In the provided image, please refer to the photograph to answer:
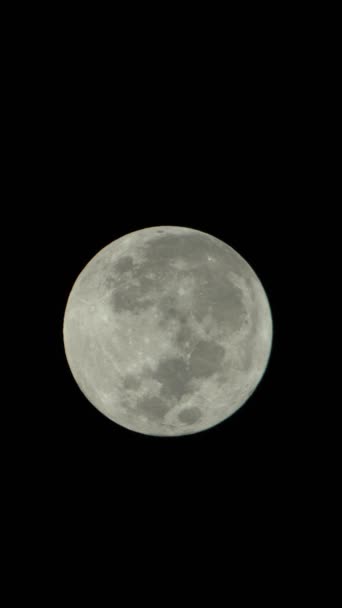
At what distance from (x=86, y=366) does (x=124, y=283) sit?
40.6 inches

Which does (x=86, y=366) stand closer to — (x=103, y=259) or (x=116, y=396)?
(x=116, y=396)

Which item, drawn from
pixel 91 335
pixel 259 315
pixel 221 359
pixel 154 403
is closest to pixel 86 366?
pixel 91 335


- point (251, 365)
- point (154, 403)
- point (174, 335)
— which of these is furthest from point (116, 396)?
point (251, 365)

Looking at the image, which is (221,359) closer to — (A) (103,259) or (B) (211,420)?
(B) (211,420)

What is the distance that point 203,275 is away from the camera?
Result: 6.73 m

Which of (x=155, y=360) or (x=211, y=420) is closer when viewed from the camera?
(x=155, y=360)

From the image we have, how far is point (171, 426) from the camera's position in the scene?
703 cm

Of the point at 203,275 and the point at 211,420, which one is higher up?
the point at 203,275

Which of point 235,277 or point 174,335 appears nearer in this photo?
point 174,335

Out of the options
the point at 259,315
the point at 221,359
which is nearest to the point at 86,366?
the point at 221,359

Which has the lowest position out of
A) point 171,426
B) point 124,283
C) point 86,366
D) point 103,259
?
point 171,426

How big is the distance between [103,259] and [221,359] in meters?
1.73

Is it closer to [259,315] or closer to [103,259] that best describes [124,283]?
[103,259]

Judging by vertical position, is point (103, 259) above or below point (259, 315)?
above
